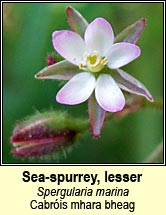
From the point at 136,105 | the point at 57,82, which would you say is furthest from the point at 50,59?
the point at 57,82

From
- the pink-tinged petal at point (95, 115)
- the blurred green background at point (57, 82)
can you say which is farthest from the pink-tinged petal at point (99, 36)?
the blurred green background at point (57, 82)

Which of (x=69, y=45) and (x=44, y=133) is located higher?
(x=69, y=45)

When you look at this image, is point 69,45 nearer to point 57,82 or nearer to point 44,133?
point 44,133

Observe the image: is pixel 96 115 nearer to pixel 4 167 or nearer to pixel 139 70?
pixel 4 167

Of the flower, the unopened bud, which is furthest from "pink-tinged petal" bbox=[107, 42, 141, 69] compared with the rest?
the unopened bud

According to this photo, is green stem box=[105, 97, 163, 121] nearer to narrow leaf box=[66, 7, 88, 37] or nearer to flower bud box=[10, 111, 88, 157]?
flower bud box=[10, 111, 88, 157]

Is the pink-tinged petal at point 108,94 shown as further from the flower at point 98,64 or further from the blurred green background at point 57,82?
the blurred green background at point 57,82

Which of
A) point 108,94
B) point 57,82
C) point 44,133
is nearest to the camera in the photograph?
point 108,94

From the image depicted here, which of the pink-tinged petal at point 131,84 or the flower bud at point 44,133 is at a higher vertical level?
the pink-tinged petal at point 131,84
